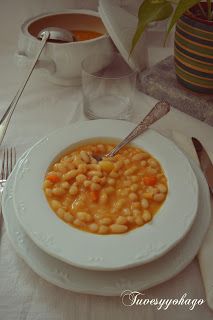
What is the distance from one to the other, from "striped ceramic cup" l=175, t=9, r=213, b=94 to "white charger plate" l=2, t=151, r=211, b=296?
0.42 meters

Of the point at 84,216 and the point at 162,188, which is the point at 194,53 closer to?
the point at 162,188

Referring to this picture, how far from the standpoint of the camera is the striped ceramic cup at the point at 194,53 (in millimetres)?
828

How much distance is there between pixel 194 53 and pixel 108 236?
0.52 metres

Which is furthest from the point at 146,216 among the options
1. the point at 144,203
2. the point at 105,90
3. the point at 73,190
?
the point at 105,90

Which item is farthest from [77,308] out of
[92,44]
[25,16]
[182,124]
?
[25,16]

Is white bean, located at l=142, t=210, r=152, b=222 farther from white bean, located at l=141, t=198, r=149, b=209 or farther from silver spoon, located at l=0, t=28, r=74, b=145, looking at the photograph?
silver spoon, located at l=0, t=28, r=74, b=145

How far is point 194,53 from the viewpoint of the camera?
87 cm

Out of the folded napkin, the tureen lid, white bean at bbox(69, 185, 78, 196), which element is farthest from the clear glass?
the folded napkin

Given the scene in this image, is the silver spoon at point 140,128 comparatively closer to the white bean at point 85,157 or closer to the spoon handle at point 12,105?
the white bean at point 85,157

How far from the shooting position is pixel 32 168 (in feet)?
2.26

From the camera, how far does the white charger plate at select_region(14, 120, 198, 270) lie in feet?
1.79

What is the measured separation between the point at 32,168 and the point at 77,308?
0.27m

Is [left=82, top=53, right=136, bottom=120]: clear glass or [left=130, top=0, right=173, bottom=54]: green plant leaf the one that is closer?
[left=130, top=0, right=173, bottom=54]: green plant leaf

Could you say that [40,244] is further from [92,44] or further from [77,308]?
[92,44]
